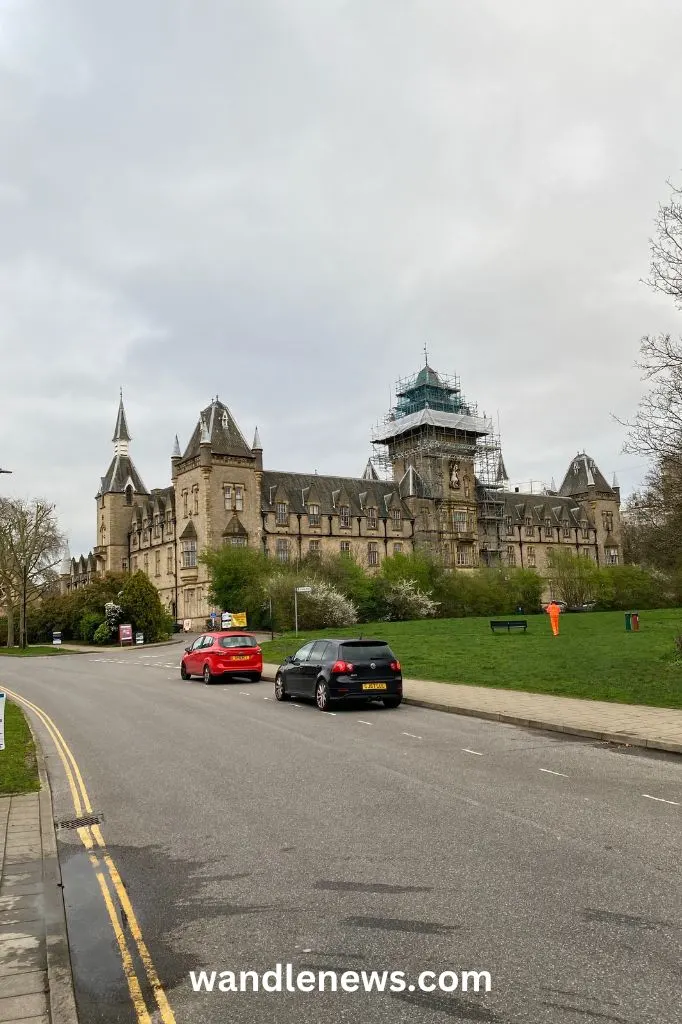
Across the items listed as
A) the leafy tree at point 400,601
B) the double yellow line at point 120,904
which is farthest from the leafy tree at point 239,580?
the double yellow line at point 120,904

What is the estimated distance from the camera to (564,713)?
14.7 metres

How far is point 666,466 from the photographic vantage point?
68.9ft

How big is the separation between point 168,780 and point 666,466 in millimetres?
16200

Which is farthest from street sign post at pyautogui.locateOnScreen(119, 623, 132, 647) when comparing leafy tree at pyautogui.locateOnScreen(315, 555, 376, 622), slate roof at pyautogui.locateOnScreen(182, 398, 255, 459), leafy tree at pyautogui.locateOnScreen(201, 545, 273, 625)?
slate roof at pyautogui.locateOnScreen(182, 398, 255, 459)

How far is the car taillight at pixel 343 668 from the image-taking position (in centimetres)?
1689

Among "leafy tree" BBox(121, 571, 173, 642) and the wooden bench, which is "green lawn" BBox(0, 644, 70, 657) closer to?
"leafy tree" BBox(121, 571, 173, 642)

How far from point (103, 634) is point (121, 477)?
33.8m

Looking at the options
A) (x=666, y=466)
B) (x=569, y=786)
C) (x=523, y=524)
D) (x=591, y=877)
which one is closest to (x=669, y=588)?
(x=666, y=466)

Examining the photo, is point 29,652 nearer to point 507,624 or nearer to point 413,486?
point 507,624

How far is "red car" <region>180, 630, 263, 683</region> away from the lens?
24.9m

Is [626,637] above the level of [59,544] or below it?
below

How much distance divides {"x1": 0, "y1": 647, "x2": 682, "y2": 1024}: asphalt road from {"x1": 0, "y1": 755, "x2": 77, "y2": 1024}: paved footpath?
0.47ft

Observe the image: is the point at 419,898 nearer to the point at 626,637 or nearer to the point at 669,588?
the point at 626,637

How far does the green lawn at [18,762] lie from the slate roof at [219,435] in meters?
56.9
